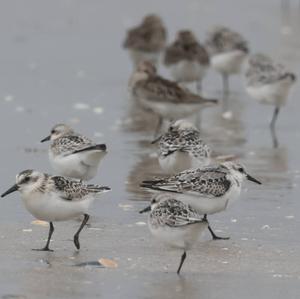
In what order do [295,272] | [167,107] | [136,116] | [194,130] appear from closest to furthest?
[295,272]
[194,130]
[167,107]
[136,116]

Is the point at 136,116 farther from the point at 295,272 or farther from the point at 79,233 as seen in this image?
the point at 295,272

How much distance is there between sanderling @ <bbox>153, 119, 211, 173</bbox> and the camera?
1202 cm

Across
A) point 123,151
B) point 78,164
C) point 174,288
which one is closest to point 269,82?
point 123,151

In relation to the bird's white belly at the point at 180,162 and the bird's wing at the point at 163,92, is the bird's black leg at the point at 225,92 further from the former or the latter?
the bird's white belly at the point at 180,162

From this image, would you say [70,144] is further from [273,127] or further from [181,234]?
[273,127]

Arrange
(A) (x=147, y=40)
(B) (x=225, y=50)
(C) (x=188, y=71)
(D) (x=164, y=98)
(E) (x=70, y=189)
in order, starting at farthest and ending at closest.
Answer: (A) (x=147, y=40)
(B) (x=225, y=50)
(C) (x=188, y=71)
(D) (x=164, y=98)
(E) (x=70, y=189)

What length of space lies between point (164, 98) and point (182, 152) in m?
4.10

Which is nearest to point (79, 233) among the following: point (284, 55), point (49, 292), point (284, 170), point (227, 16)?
point (49, 292)

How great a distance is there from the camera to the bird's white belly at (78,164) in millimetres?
11688

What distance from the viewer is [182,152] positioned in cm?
1201

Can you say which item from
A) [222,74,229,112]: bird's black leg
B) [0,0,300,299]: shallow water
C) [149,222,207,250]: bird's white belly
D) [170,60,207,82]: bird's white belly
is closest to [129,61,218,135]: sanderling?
[0,0,300,299]: shallow water

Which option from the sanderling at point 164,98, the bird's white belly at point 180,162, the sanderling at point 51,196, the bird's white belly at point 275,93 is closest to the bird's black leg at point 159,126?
the sanderling at point 164,98

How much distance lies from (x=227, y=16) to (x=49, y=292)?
17831 mm

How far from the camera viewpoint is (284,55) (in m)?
21.5
